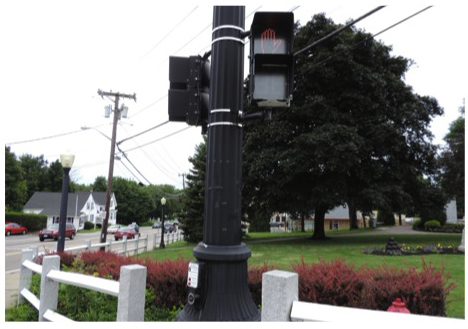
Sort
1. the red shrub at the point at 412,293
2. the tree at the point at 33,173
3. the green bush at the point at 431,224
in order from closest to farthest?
the red shrub at the point at 412,293 < the green bush at the point at 431,224 < the tree at the point at 33,173

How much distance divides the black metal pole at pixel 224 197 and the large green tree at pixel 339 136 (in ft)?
52.5

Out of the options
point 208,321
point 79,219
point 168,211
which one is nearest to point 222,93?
point 208,321

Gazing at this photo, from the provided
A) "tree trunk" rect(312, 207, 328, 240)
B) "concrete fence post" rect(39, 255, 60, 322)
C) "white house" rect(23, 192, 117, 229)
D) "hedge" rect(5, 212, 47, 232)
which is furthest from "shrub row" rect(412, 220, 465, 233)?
"white house" rect(23, 192, 117, 229)

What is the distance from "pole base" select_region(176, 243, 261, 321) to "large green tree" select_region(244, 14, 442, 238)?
16359mm

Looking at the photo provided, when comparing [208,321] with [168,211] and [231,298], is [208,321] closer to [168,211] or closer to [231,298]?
[231,298]

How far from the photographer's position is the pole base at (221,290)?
3354 millimetres

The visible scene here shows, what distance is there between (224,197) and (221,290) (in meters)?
0.84

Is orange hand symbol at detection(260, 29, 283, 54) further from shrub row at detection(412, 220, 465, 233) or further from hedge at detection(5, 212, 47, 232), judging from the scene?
hedge at detection(5, 212, 47, 232)

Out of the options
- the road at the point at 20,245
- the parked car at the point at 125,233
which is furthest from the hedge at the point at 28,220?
the parked car at the point at 125,233

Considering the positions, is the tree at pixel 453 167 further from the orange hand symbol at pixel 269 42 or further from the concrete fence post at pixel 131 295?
the concrete fence post at pixel 131 295

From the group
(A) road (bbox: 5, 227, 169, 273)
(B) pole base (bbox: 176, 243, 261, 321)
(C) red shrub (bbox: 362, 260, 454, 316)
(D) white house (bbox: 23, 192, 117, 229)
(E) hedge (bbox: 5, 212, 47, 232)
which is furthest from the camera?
(D) white house (bbox: 23, 192, 117, 229)

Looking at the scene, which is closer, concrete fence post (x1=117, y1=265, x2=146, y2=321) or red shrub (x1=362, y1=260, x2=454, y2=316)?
concrete fence post (x1=117, y1=265, x2=146, y2=321)

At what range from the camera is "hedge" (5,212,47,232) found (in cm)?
4945

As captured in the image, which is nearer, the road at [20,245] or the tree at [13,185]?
the road at [20,245]
